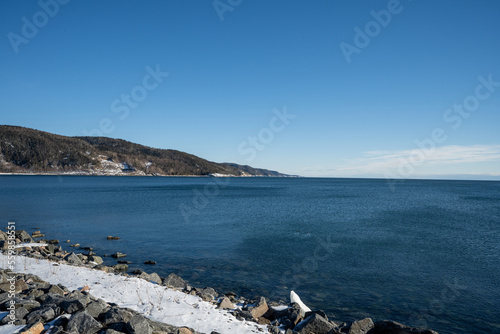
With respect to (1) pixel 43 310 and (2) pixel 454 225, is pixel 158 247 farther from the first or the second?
(2) pixel 454 225

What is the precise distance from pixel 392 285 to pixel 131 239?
24196 millimetres

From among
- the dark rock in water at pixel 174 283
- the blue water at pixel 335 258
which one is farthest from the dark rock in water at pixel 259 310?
the dark rock in water at pixel 174 283

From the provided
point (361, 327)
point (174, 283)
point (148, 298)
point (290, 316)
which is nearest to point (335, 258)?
point (290, 316)

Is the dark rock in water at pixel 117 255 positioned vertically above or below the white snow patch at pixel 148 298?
below

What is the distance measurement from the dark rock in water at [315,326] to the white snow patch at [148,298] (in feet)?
4.72

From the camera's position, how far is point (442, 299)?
17.3 metres

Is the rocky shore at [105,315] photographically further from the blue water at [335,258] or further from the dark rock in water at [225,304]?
the blue water at [335,258]

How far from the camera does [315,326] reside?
1143cm

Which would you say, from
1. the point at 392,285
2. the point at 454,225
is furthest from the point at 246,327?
the point at 454,225

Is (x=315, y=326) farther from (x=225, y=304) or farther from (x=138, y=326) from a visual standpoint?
(x=138, y=326)

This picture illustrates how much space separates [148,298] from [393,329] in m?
9.65

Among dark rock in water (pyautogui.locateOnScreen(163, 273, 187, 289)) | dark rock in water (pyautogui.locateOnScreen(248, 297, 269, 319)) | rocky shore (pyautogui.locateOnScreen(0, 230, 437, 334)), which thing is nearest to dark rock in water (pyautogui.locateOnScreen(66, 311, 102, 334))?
rocky shore (pyautogui.locateOnScreen(0, 230, 437, 334))

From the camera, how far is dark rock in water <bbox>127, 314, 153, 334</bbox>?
862 centimetres

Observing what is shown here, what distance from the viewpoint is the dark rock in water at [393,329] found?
1030 centimetres
